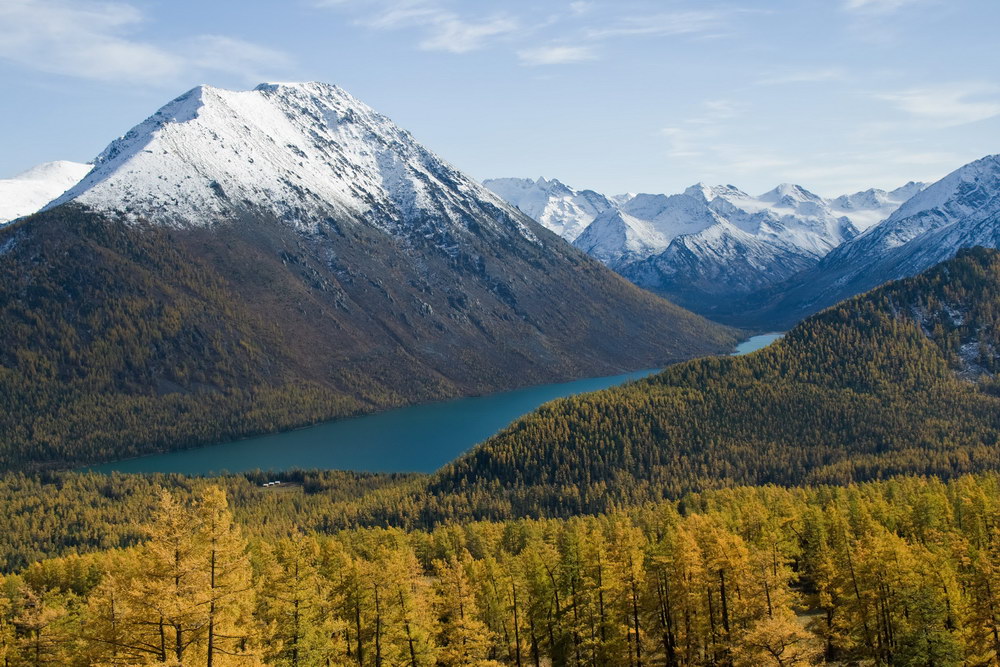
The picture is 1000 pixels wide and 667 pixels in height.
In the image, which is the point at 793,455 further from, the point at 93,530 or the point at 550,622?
the point at 93,530

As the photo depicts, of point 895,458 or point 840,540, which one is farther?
point 895,458

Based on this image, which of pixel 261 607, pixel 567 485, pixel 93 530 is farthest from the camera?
pixel 567 485

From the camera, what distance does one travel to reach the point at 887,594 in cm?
6488

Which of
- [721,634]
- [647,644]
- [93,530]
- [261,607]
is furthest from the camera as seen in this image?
[93,530]

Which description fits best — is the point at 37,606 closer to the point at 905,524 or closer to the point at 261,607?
the point at 261,607

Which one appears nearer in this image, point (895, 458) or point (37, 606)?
point (37, 606)

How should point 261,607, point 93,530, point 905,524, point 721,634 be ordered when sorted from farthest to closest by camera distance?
point 93,530
point 905,524
point 261,607
point 721,634

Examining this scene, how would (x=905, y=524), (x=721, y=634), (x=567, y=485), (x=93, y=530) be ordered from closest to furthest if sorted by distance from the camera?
1. (x=721, y=634)
2. (x=905, y=524)
3. (x=93, y=530)
4. (x=567, y=485)

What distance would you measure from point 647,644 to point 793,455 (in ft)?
449

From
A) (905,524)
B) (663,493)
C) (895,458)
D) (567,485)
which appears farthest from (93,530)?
(895,458)

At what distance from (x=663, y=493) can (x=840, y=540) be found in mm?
109974

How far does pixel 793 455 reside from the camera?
643ft

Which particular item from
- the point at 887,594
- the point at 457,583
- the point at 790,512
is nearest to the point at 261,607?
the point at 457,583

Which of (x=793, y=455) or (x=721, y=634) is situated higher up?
(x=793, y=455)
